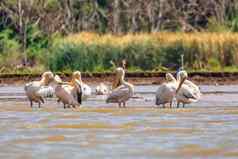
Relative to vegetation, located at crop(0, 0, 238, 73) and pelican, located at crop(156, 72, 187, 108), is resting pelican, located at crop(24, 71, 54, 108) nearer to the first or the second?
pelican, located at crop(156, 72, 187, 108)

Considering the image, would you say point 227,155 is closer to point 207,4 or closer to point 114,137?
point 114,137

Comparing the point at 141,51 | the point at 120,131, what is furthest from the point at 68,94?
the point at 141,51

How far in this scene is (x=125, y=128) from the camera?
14328 millimetres

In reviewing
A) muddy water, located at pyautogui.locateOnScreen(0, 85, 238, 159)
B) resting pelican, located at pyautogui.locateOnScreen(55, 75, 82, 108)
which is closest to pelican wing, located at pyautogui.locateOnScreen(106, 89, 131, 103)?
muddy water, located at pyautogui.locateOnScreen(0, 85, 238, 159)

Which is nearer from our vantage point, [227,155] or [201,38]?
[227,155]

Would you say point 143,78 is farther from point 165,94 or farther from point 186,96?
point 165,94

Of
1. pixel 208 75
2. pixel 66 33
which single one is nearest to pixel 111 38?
pixel 208 75

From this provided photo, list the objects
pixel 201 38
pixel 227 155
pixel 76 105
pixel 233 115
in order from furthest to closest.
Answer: pixel 201 38 → pixel 76 105 → pixel 233 115 → pixel 227 155

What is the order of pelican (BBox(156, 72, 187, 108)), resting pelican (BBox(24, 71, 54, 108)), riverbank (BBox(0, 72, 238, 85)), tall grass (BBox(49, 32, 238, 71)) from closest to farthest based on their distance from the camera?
1. pelican (BBox(156, 72, 187, 108))
2. resting pelican (BBox(24, 71, 54, 108))
3. riverbank (BBox(0, 72, 238, 85))
4. tall grass (BBox(49, 32, 238, 71))

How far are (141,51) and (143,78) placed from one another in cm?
439

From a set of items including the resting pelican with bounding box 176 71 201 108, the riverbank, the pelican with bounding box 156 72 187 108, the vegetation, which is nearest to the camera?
the pelican with bounding box 156 72 187 108

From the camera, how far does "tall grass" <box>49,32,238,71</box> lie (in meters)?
36.1

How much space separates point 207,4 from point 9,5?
9450 mm

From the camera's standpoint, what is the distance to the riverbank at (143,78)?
103 ft
